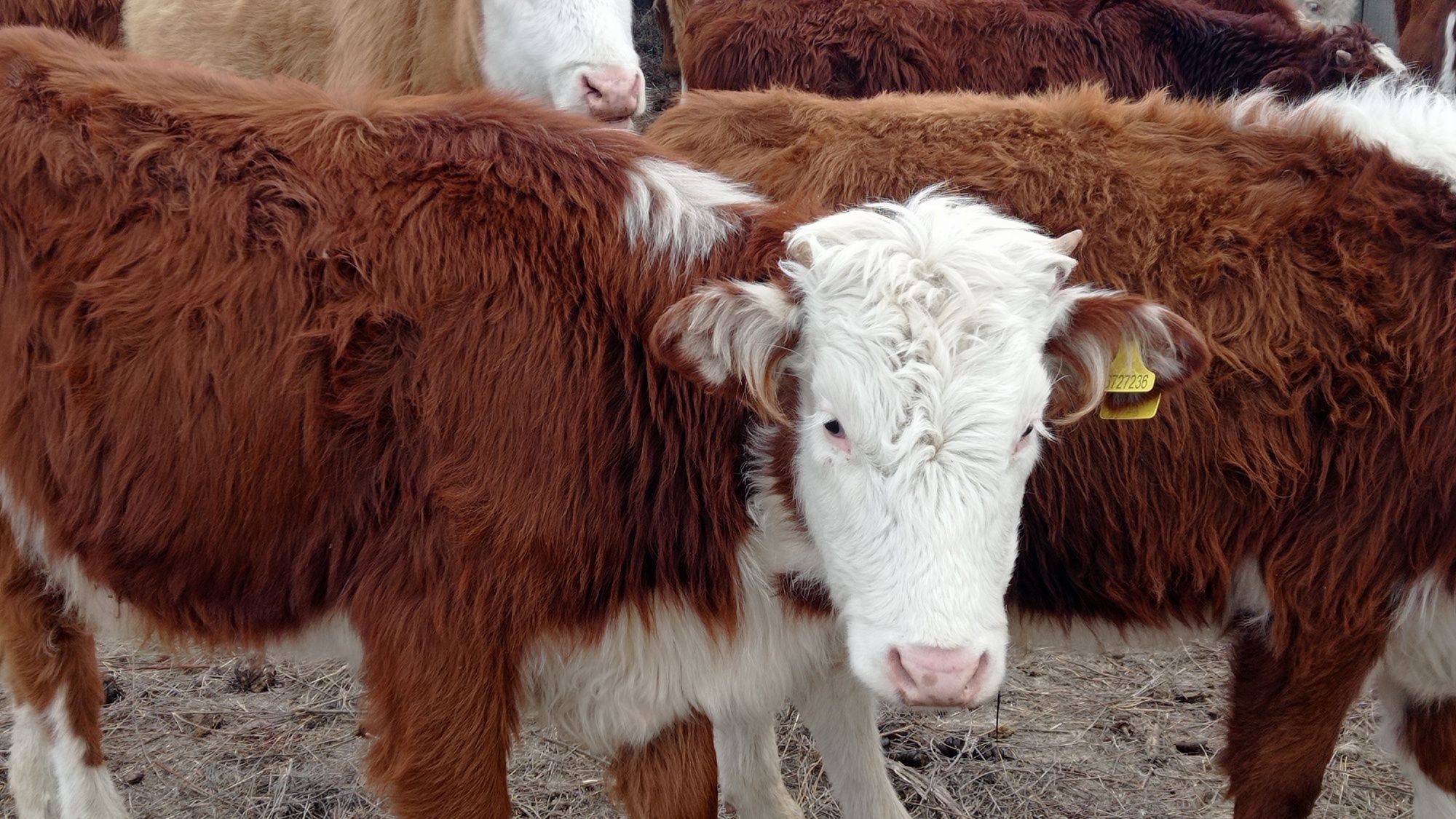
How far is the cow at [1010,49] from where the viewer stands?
6301mm

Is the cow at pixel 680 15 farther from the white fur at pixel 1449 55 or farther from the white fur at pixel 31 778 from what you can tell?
the white fur at pixel 31 778

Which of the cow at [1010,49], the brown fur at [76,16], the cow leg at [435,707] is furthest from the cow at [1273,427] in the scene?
the brown fur at [76,16]

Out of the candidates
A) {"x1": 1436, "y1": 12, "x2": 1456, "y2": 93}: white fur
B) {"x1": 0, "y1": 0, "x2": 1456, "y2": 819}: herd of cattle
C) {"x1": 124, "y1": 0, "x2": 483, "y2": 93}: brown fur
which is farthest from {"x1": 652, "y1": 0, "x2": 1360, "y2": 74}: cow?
{"x1": 0, "y1": 0, "x2": 1456, "y2": 819}: herd of cattle

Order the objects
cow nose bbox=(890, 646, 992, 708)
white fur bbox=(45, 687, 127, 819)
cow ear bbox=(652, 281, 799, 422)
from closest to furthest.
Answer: cow nose bbox=(890, 646, 992, 708)
cow ear bbox=(652, 281, 799, 422)
white fur bbox=(45, 687, 127, 819)

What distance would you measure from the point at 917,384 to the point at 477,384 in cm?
94

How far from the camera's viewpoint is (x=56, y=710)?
140 inches

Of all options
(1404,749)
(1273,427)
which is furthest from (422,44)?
(1404,749)

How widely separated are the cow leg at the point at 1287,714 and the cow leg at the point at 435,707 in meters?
1.85

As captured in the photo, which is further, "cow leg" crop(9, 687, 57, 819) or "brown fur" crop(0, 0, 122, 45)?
"brown fur" crop(0, 0, 122, 45)

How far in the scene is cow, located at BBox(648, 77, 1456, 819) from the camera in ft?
10.1

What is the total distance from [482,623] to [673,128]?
1812 millimetres

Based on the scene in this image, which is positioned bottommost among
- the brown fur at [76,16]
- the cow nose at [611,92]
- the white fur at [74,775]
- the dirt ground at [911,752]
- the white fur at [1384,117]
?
the dirt ground at [911,752]

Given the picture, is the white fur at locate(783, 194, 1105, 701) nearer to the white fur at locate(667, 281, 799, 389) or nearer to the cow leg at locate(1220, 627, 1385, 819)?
the white fur at locate(667, 281, 799, 389)

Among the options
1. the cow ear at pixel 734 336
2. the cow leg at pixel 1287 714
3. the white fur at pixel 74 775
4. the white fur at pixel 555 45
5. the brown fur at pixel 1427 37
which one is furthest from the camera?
the brown fur at pixel 1427 37
